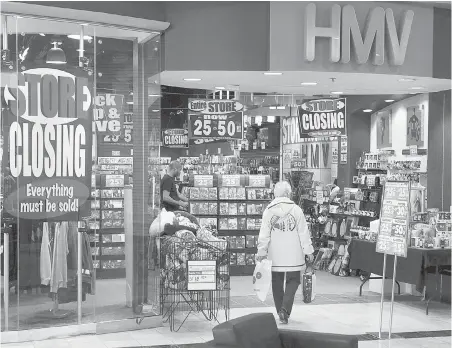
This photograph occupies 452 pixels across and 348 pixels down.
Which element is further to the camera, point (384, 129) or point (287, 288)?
point (384, 129)

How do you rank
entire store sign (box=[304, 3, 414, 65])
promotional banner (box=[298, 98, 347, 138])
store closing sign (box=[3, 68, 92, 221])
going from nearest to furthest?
store closing sign (box=[3, 68, 92, 221])
entire store sign (box=[304, 3, 414, 65])
promotional banner (box=[298, 98, 347, 138])

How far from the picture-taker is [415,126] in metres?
12.1

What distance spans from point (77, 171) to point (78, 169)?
0.08 feet

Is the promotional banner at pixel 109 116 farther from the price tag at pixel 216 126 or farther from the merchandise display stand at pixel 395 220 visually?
the price tag at pixel 216 126

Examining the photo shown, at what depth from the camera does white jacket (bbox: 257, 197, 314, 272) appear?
26.5 ft

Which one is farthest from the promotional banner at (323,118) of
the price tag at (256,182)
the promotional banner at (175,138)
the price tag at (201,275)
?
the promotional banner at (175,138)

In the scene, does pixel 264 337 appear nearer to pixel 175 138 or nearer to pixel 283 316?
pixel 283 316

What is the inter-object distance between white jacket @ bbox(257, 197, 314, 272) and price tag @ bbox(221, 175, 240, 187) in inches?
147

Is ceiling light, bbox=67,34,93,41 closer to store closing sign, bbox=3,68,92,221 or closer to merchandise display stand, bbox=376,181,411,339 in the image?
store closing sign, bbox=3,68,92,221

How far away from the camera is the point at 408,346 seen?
→ 7234 millimetres

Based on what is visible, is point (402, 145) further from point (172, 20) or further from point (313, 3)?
point (172, 20)

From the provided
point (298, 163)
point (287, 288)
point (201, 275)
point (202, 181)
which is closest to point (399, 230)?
point (287, 288)

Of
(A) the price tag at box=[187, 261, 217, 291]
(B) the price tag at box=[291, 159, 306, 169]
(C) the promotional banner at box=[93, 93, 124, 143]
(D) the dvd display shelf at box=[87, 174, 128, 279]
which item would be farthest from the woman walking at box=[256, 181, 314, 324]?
(B) the price tag at box=[291, 159, 306, 169]

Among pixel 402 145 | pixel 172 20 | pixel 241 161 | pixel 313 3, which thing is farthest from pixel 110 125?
pixel 241 161
